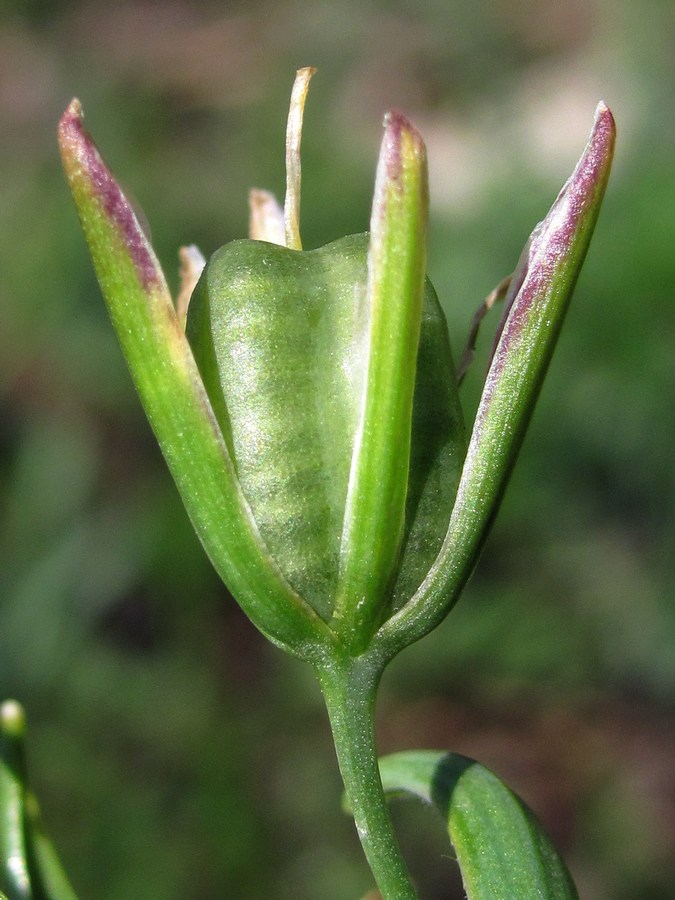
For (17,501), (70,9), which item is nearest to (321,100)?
(70,9)

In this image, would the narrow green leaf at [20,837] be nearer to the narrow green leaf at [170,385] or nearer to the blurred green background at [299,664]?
the narrow green leaf at [170,385]

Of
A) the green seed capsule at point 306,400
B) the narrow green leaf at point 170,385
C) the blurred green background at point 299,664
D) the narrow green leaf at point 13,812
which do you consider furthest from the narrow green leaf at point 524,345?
the blurred green background at point 299,664

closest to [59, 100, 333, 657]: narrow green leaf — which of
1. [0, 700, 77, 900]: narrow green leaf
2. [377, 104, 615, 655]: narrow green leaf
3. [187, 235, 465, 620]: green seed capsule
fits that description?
[187, 235, 465, 620]: green seed capsule

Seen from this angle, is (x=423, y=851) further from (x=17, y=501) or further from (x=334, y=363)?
(x=334, y=363)

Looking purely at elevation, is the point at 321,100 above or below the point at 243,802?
above

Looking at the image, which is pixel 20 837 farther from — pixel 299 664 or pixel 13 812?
pixel 299 664

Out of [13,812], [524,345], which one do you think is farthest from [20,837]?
[524,345]

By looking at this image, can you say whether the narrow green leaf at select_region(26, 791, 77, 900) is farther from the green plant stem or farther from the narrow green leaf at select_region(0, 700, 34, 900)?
the green plant stem
